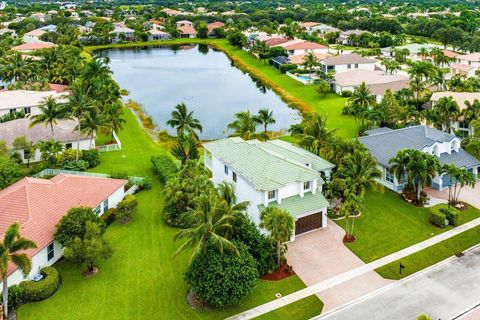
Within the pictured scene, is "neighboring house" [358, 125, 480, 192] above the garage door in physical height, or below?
above

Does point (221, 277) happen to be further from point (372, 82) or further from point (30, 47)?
point (30, 47)

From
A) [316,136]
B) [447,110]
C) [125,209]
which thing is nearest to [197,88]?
[316,136]

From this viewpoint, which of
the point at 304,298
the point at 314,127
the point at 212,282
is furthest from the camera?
the point at 314,127

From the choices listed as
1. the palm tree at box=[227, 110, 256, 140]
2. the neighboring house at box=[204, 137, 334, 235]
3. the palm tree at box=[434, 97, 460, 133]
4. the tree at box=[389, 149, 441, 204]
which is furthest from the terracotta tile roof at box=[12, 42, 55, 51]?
the tree at box=[389, 149, 441, 204]

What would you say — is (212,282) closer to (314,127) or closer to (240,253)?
(240,253)

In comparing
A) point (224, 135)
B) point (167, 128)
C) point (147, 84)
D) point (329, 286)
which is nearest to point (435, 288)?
point (329, 286)

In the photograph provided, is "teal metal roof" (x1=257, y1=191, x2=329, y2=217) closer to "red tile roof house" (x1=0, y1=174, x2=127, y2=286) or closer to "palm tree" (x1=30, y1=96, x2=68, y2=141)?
"red tile roof house" (x1=0, y1=174, x2=127, y2=286)
